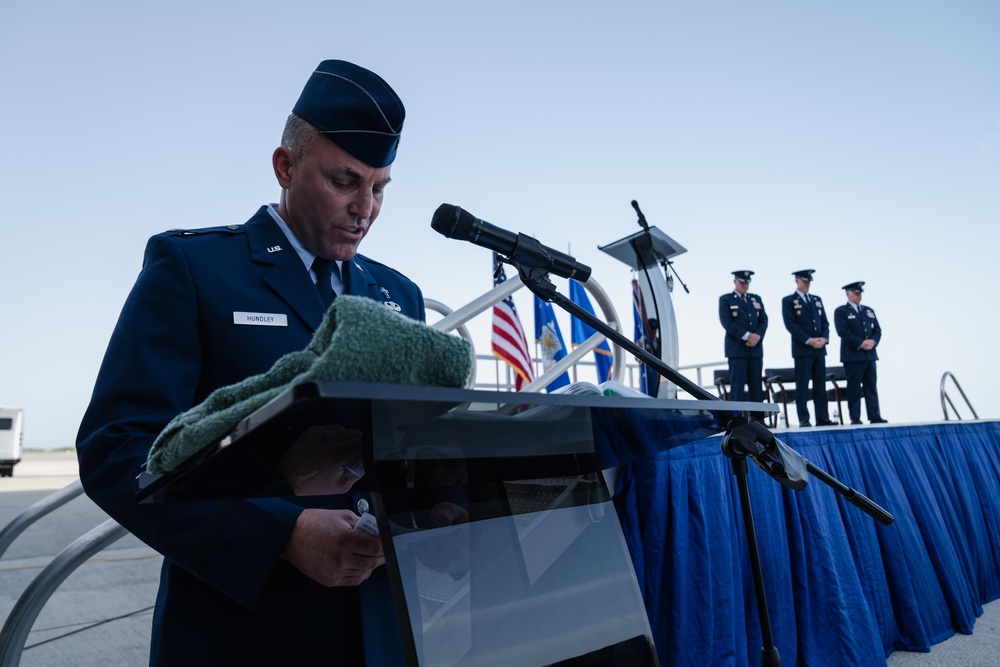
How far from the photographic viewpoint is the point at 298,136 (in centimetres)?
108

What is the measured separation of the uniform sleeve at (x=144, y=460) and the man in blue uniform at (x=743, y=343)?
7.06 m

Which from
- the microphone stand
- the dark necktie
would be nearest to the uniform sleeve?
the dark necktie

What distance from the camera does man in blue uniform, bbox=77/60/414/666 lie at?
2.43 feet

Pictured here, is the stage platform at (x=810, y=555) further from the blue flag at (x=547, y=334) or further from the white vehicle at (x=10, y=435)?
the white vehicle at (x=10, y=435)

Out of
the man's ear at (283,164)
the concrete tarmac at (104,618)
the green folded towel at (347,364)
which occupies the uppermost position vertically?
the man's ear at (283,164)

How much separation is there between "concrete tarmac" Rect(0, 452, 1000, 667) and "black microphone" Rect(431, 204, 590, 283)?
2.31m

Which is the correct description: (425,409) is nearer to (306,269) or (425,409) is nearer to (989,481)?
(306,269)

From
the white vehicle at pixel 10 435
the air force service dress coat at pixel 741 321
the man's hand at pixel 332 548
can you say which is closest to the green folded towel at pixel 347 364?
the man's hand at pixel 332 548

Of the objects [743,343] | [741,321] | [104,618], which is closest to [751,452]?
[104,618]

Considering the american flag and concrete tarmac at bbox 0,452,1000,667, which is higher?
the american flag

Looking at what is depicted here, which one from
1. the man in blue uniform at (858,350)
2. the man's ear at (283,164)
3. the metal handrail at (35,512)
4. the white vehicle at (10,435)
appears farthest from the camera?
the white vehicle at (10,435)

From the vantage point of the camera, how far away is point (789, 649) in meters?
2.39

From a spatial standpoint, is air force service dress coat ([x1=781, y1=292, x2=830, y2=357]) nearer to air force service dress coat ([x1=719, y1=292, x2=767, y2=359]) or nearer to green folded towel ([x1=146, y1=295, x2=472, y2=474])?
air force service dress coat ([x1=719, y1=292, x2=767, y2=359])

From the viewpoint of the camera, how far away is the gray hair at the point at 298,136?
3.47 feet
